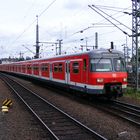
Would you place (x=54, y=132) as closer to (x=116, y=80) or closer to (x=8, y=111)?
(x=8, y=111)

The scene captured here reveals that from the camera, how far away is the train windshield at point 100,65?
691 inches

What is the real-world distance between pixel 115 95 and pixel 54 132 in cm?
733

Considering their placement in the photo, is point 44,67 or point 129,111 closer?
point 129,111

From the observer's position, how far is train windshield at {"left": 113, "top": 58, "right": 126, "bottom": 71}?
1830 centimetres

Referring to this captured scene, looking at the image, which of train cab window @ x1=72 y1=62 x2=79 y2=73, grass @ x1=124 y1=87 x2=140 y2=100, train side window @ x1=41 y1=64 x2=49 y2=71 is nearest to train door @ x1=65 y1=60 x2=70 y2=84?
train cab window @ x1=72 y1=62 x2=79 y2=73

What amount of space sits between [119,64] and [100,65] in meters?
1.32

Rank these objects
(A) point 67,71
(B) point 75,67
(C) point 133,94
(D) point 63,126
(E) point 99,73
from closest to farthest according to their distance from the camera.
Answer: (D) point 63,126 → (E) point 99,73 → (B) point 75,67 → (A) point 67,71 → (C) point 133,94

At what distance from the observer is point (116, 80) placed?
59.0 feet

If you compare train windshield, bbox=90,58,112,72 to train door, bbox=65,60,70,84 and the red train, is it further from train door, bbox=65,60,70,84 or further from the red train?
train door, bbox=65,60,70,84

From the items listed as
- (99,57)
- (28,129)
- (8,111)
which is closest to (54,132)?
(28,129)

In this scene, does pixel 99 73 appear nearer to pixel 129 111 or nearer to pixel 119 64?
pixel 119 64

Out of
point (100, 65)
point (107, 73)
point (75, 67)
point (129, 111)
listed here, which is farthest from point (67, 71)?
point (129, 111)

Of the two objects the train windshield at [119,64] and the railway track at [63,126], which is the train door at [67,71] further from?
the railway track at [63,126]

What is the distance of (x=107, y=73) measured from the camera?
17750 mm
